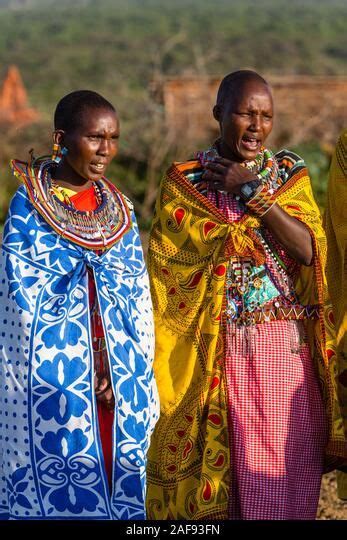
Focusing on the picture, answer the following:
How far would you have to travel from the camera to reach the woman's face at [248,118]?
4992mm

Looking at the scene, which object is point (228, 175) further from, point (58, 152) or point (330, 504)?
point (330, 504)

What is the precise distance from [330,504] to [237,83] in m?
2.69

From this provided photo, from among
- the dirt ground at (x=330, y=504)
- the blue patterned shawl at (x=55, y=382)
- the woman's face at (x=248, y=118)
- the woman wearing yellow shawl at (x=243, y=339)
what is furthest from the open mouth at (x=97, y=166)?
the dirt ground at (x=330, y=504)

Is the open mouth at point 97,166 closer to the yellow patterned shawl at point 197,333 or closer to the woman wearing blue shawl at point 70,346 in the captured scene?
the woman wearing blue shawl at point 70,346

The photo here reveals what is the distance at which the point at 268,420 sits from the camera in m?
5.16

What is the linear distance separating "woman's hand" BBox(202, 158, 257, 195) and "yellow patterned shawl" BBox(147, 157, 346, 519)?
14 cm

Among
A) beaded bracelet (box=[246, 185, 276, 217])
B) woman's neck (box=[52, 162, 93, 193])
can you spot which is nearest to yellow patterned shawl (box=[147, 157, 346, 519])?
beaded bracelet (box=[246, 185, 276, 217])

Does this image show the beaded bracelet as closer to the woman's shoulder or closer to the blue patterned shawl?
the woman's shoulder

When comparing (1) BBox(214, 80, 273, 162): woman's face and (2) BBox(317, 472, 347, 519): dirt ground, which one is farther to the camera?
(2) BBox(317, 472, 347, 519): dirt ground

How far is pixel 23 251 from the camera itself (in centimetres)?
473

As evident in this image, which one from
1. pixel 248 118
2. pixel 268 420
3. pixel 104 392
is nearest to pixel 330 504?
pixel 268 420

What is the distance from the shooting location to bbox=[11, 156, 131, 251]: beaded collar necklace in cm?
481
